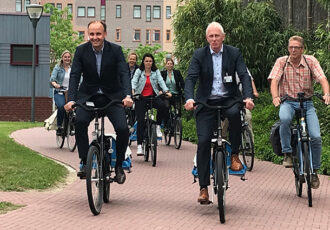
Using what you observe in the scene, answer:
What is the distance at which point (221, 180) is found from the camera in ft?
26.9

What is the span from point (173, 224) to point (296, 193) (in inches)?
120

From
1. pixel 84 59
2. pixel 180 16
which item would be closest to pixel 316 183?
pixel 84 59

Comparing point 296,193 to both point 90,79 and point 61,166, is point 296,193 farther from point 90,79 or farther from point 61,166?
point 61,166

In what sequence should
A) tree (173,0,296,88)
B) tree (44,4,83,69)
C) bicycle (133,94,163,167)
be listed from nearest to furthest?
bicycle (133,94,163,167)
tree (173,0,296,88)
tree (44,4,83,69)

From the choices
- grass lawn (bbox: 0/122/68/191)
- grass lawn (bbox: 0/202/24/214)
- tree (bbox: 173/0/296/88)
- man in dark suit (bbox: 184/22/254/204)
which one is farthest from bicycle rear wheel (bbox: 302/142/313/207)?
tree (bbox: 173/0/296/88)

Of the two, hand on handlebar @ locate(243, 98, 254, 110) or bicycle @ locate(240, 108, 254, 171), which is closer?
hand on handlebar @ locate(243, 98, 254, 110)

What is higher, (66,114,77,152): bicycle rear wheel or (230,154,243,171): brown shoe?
(230,154,243,171): brown shoe

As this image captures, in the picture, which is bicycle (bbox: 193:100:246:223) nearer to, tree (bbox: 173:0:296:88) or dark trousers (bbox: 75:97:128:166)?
dark trousers (bbox: 75:97:128:166)

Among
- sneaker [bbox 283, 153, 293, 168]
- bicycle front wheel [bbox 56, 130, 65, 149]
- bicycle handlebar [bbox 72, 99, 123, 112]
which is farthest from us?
bicycle front wheel [bbox 56, 130, 65, 149]

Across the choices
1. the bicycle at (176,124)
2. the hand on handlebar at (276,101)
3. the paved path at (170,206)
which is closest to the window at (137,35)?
the bicycle at (176,124)

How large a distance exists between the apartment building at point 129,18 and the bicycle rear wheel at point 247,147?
311 ft

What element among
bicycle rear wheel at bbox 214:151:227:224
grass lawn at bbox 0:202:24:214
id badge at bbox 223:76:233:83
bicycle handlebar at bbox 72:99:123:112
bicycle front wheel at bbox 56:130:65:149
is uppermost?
id badge at bbox 223:76:233:83

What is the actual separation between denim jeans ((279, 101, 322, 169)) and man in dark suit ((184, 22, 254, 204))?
108 centimetres

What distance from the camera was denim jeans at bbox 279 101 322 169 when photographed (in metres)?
9.60
